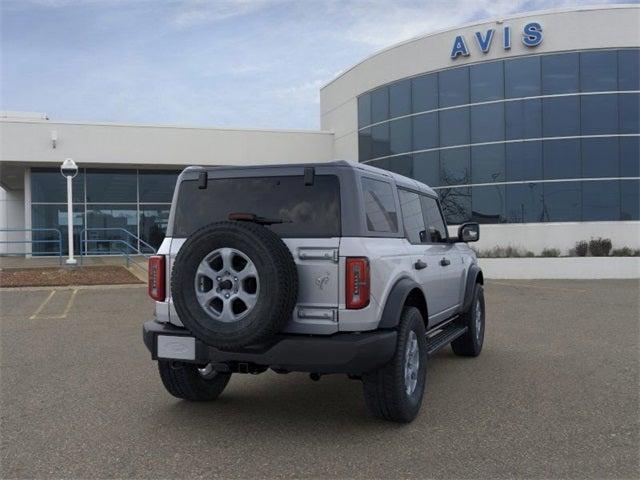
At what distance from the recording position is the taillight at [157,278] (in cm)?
485

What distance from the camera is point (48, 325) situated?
988cm

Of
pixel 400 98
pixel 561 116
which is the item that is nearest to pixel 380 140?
pixel 400 98

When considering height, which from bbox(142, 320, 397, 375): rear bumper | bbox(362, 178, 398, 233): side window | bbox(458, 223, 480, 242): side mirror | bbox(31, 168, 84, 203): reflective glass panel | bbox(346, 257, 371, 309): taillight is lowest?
bbox(142, 320, 397, 375): rear bumper

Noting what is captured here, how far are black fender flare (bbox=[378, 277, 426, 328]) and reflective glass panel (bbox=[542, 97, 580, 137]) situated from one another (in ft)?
61.5

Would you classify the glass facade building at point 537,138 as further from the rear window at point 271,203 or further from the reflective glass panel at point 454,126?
the rear window at point 271,203

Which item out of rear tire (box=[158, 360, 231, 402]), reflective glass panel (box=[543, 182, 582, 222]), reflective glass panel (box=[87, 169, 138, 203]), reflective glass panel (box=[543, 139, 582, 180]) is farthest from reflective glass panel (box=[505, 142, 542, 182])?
rear tire (box=[158, 360, 231, 402])

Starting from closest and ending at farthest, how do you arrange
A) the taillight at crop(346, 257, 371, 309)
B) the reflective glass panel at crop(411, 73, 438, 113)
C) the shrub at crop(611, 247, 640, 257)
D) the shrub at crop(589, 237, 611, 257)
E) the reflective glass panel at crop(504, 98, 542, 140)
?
the taillight at crop(346, 257, 371, 309)
the shrub at crop(611, 247, 640, 257)
the shrub at crop(589, 237, 611, 257)
the reflective glass panel at crop(504, 98, 542, 140)
the reflective glass panel at crop(411, 73, 438, 113)

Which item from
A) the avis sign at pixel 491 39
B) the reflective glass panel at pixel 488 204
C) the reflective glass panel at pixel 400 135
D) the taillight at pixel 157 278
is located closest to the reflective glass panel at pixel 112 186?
the reflective glass panel at pixel 400 135

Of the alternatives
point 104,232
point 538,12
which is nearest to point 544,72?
point 538,12

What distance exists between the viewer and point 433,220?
6.62 m

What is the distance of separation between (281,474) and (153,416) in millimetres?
1641

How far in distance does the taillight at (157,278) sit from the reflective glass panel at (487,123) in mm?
19369

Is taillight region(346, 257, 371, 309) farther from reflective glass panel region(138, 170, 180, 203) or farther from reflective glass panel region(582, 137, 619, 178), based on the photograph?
reflective glass panel region(138, 170, 180, 203)

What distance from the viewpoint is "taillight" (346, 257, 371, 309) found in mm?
4328
